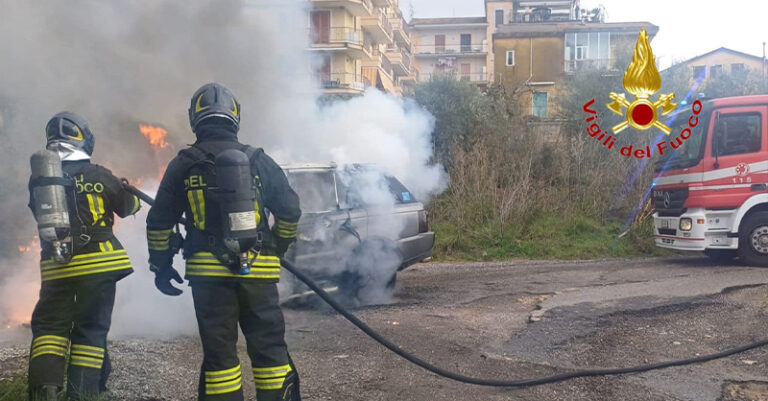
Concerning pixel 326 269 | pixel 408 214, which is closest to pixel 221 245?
pixel 326 269

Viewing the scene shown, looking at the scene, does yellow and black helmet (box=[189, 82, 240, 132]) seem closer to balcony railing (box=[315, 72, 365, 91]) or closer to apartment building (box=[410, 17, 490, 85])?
balcony railing (box=[315, 72, 365, 91])

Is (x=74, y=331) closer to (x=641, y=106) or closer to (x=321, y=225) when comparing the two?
(x=321, y=225)

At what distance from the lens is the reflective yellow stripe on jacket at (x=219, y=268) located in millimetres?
3377

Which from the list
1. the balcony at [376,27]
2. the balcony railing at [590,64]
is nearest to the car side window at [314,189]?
the balcony at [376,27]

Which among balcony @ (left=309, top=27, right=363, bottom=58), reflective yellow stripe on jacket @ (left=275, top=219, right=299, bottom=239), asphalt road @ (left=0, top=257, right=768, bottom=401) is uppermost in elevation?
balcony @ (left=309, top=27, right=363, bottom=58)

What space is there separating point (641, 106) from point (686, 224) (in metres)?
7.04

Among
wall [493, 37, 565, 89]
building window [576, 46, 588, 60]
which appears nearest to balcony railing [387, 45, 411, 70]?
wall [493, 37, 565, 89]

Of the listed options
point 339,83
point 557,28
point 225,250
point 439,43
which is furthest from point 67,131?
point 439,43

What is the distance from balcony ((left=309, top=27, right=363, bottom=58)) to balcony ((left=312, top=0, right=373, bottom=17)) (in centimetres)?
43

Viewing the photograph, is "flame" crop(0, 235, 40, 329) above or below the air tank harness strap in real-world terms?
below

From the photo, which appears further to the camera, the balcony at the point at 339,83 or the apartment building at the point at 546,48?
the apartment building at the point at 546,48

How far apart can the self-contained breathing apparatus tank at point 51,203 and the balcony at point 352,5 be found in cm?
765

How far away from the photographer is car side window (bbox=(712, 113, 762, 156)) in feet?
30.2

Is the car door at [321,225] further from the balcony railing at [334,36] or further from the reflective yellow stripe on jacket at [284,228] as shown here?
the balcony railing at [334,36]
